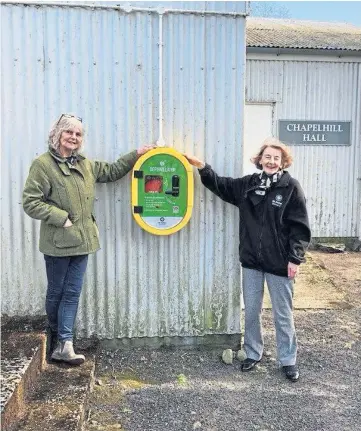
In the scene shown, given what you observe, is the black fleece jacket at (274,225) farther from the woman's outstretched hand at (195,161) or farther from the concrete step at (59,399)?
the concrete step at (59,399)

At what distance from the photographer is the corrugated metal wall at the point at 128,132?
4.55 meters

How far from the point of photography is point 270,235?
174 inches

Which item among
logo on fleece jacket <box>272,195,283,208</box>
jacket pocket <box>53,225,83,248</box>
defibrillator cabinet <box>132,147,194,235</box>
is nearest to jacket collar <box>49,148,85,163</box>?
jacket pocket <box>53,225,83,248</box>

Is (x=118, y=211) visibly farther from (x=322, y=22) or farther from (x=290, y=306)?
(x=322, y=22)

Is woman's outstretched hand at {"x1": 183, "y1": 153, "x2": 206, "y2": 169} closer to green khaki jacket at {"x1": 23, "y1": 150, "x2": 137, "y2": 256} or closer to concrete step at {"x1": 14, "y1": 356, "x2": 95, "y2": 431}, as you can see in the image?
green khaki jacket at {"x1": 23, "y1": 150, "x2": 137, "y2": 256}

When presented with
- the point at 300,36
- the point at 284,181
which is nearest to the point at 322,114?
the point at 300,36

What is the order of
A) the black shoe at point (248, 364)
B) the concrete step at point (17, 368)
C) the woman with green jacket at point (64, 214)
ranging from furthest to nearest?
1. the black shoe at point (248, 364)
2. the woman with green jacket at point (64, 214)
3. the concrete step at point (17, 368)

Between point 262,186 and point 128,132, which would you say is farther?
point 128,132

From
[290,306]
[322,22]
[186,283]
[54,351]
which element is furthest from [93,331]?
[322,22]

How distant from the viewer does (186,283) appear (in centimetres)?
495

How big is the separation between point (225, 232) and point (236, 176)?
0.52 m

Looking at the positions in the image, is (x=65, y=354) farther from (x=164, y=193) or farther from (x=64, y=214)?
(x=164, y=193)

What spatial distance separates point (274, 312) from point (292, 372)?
52 centimetres

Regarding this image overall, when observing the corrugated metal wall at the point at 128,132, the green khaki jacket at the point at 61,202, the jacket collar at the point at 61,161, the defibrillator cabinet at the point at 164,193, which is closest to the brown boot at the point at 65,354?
the corrugated metal wall at the point at 128,132
